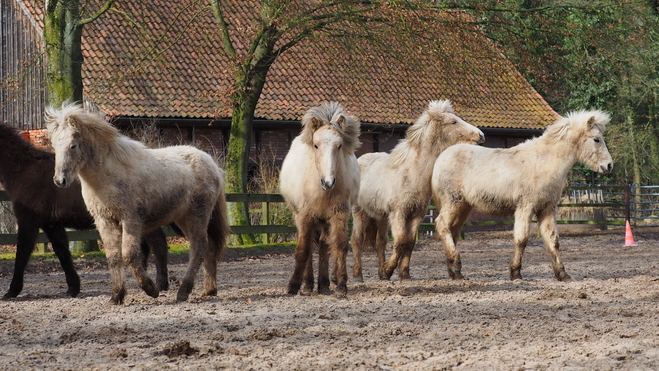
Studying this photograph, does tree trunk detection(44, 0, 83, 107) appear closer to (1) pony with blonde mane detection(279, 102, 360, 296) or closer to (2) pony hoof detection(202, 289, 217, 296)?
(2) pony hoof detection(202, 289, 217, 296)

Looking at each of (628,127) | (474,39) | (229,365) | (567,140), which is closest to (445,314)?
(229,365)

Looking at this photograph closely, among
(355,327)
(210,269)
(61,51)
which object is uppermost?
(61,51)

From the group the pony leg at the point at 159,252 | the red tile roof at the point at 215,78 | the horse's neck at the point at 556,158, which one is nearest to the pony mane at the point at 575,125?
the horse's neck at the point at 556,158

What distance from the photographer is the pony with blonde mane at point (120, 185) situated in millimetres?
8484

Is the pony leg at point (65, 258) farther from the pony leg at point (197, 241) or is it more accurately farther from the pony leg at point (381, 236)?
the pony leg at point (381, 236)

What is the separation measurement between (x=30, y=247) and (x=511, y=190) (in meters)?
5.97

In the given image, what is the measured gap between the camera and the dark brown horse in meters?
9.77

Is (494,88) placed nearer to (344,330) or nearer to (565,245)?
(565,245)

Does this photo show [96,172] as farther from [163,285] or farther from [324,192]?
[324,192]

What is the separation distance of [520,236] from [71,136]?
5765 mm

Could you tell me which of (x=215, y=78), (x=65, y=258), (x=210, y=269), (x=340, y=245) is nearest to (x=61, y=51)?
(x=65, y=258)

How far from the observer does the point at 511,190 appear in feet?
36.3

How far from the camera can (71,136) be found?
8.45m

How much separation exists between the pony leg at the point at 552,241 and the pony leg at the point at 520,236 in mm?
222
